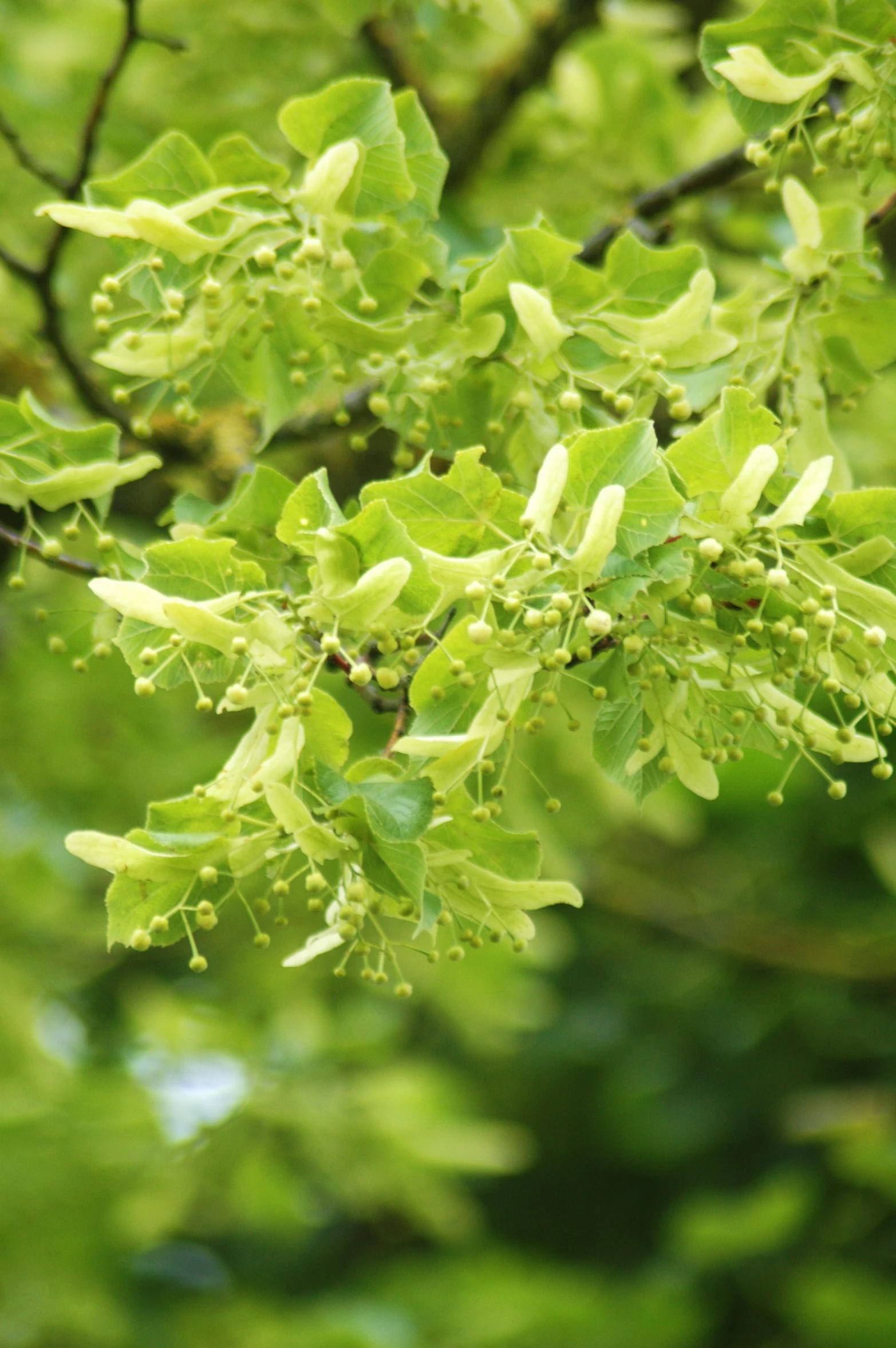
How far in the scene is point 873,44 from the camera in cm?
→ 153

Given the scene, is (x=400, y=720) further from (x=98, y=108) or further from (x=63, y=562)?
(x=98, y=108)

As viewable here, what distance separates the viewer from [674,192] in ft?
7.16

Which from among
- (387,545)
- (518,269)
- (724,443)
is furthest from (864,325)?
(387,545)

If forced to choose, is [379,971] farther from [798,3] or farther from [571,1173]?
[571,1173]

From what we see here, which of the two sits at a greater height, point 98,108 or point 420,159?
point 420,159

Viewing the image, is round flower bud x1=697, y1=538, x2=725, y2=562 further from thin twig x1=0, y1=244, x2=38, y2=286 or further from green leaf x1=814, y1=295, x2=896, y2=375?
thin twig x1=0, y1=244, x2=38, y2=286

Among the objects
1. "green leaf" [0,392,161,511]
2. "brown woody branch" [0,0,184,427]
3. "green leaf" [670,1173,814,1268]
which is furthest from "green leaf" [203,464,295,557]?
"green leaf" [670,1173,814,1268]

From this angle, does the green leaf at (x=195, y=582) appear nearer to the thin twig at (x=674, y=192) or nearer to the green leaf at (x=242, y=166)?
the green leaf at (x=242, y=166)

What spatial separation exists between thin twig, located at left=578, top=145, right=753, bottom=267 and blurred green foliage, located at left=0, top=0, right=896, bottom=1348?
357 millimetres

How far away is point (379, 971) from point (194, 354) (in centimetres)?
65

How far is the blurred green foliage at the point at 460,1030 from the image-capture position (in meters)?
2.90

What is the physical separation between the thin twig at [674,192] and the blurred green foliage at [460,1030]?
0.36 meters

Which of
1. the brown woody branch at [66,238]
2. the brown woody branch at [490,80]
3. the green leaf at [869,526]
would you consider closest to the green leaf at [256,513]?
the green leaf at [869,526]

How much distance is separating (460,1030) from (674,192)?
10.1ft
